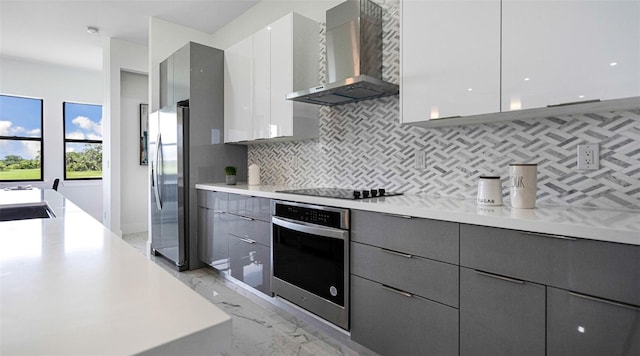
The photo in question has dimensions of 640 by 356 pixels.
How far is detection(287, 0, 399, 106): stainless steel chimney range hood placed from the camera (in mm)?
2283

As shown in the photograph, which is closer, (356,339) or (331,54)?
(356,339)

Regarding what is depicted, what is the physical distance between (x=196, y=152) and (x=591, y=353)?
130 inches

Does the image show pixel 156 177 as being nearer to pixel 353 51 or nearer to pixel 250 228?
pixel 250 228

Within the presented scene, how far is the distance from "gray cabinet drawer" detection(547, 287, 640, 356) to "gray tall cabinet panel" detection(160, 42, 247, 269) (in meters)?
3.12

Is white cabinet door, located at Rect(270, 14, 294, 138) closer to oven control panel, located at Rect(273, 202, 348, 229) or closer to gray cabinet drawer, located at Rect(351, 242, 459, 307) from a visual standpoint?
oven control panel, located at Rect(273, 202, 348, 229)

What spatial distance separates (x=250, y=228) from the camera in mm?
2715

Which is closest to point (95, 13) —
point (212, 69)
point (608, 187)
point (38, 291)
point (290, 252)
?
point (212, 69)

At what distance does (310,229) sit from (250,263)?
2.87 ft

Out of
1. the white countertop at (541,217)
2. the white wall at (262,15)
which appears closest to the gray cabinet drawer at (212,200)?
the white countertop at (541,217)

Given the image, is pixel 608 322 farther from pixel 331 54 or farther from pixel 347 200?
pixel 331 54

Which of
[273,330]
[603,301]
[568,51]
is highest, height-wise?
[568,51]

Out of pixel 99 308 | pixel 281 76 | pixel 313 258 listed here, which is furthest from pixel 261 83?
pixel 99 308

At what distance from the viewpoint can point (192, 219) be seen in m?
3.46

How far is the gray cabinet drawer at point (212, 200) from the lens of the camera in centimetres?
307
